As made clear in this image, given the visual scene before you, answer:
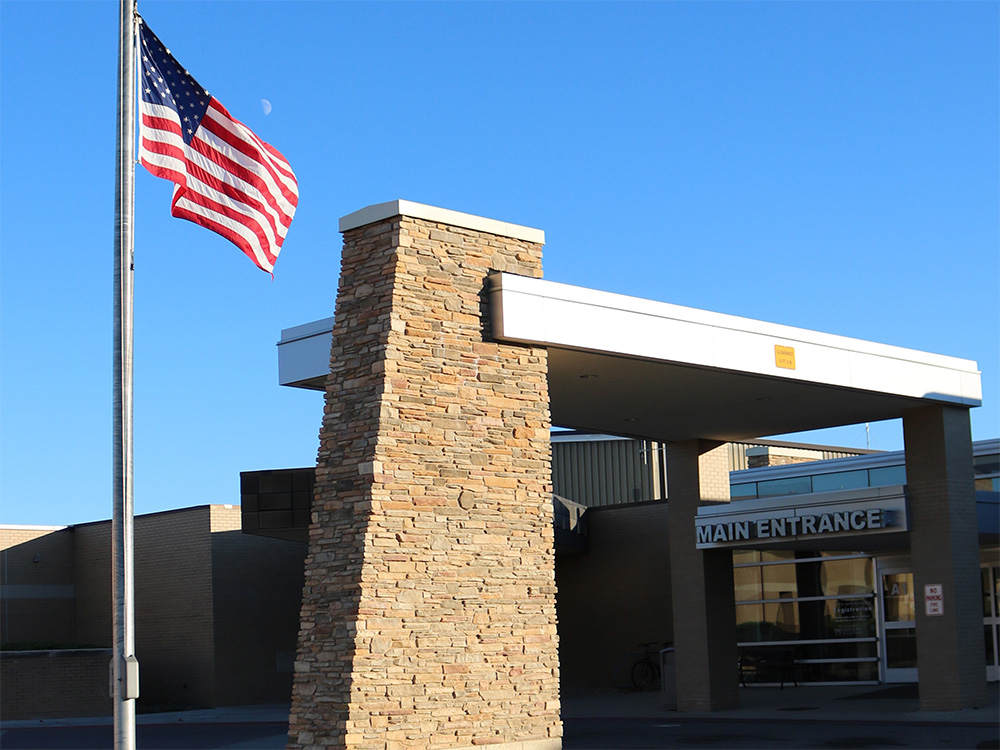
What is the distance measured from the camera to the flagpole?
38.3ft

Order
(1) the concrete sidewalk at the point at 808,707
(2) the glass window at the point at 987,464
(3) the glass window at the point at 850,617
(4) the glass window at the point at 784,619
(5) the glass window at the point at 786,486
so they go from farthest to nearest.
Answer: (4) the glass window at the point at 784,619
(5) the glass window at the point at 786,486
(3) the glass window at the point at 850,617
(2) the glass window at the point at 987,464
(1) the concrete sidewalk at the point at 808,707

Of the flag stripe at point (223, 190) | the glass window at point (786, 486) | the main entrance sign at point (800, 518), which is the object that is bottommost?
the main entrance sign at point (800, 518)

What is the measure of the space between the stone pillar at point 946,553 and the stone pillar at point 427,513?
8.55 metres

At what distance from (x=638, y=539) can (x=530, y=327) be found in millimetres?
16673

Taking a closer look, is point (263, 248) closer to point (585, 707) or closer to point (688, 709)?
point (688, 709)

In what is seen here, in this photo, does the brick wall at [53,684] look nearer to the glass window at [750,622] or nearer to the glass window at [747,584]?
the glass window at [750,622]

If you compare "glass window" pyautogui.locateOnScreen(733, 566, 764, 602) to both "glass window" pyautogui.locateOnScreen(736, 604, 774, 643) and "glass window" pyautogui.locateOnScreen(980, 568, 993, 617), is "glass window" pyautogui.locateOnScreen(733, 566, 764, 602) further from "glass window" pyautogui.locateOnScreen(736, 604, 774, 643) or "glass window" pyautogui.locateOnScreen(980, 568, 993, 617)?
"glass window" pyautogui.locateOnScreen(980, 568, 993, 617)

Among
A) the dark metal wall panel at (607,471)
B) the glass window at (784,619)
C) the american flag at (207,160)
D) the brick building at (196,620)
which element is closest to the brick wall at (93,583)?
the brick building at (196,620)

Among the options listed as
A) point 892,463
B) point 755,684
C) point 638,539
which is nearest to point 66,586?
point 638,539

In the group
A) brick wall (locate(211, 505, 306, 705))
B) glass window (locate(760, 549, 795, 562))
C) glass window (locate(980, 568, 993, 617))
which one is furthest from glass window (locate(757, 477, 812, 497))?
brick wall (locate(211, 505, 306, 705))

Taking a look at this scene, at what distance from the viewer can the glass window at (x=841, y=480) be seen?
27734mm

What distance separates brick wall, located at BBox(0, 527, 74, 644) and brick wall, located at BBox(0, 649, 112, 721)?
561 centimetres

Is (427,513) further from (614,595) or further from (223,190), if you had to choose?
(614,595)

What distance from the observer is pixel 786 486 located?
96.3 feet
